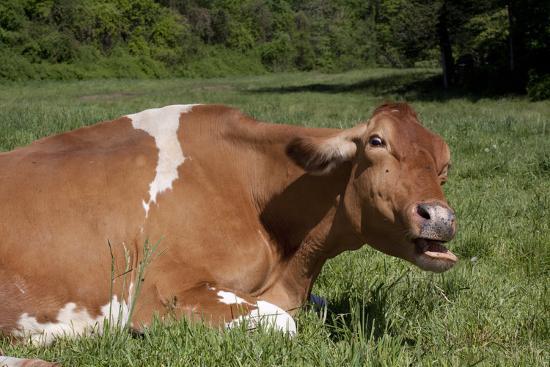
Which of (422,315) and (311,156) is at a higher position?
(311,156)

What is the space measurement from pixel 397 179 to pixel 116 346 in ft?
5.12

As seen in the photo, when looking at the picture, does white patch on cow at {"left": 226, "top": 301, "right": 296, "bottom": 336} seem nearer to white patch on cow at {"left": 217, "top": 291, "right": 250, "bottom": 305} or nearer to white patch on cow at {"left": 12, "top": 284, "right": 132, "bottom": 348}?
white patch on cow at {"left": 217, "top": 291, "right": 250, "bottom": 305}

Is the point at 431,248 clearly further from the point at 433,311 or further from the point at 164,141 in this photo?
Answer: the point at 164,141

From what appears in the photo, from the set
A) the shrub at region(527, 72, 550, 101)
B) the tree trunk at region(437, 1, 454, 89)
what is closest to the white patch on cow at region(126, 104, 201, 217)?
the shrub at region(527, 72, 550, 101)

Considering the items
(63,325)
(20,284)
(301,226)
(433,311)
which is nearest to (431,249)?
(433,311)

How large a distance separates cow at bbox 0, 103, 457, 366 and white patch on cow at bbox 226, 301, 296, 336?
0.01 metres

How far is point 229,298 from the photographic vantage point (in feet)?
11.5

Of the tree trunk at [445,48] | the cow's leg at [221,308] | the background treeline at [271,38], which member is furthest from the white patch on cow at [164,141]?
the tree trunk at [445,48]

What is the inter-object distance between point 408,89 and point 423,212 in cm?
3572

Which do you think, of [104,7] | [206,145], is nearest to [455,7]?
[206,145]

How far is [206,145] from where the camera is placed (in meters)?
4.14

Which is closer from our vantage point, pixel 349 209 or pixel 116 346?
pixel 116 346

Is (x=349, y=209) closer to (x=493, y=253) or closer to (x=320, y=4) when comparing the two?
(x=493, y=253)

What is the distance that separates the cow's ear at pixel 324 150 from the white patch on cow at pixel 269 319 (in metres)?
0.82
